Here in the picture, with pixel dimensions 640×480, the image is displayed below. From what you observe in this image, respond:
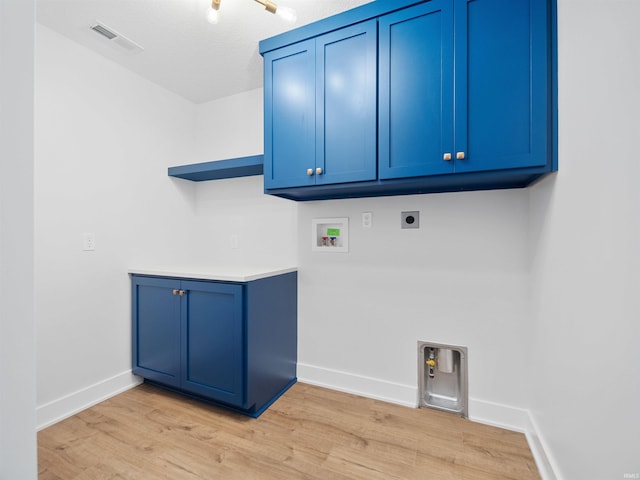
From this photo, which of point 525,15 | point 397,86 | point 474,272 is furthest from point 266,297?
point 525,15

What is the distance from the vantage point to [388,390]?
80.7 inches

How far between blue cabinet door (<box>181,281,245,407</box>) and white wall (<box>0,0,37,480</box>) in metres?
1.38

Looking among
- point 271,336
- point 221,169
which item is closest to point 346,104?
point 221,169

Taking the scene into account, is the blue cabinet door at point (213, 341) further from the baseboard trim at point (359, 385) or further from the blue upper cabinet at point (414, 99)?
the blue upper cabinet at point (414, 99)

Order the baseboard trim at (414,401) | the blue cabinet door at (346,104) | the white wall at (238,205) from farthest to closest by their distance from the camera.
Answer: the white wall at (238,205) < the blue cabinet door at (346,104) < the baseboard trim at (414,401)

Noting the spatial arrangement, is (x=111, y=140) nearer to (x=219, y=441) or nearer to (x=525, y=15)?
(x=219, y=441)

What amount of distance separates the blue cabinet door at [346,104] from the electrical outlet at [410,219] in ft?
1.62

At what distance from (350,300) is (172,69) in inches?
88.8

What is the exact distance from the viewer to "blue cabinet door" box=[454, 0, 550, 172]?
4.39 feet

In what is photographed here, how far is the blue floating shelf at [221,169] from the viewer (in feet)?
7.31

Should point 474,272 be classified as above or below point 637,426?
above

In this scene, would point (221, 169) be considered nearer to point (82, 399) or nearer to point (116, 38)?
point (116, 38)

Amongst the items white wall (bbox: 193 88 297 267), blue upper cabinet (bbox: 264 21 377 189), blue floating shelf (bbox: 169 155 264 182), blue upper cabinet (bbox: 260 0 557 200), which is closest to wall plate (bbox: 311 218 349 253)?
white wall (bbox: 193 88 297 267)

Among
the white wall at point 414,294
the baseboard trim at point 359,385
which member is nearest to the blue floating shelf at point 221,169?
the white wall at point 414,294
